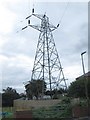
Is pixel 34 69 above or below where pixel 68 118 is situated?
above

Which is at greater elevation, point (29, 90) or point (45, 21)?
point (45, 21)

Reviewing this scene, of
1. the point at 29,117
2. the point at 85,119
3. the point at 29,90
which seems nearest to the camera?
the point at 85,119

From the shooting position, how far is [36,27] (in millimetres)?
62750

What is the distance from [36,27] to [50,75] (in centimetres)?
1048

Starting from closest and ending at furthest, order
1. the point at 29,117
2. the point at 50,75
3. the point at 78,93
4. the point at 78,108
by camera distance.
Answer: the point at 29,117
the point at 78,108
the point at 78,93
the point at 50,75

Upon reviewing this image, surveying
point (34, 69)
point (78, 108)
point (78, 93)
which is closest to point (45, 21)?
point (34, 69)

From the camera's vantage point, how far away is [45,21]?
64.8m

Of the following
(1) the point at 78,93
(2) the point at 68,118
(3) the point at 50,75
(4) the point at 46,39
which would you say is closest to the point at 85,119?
(2) the point at 68,118

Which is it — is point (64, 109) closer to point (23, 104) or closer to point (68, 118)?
point (68, 118)

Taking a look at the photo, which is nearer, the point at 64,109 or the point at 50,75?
the point at 64,109

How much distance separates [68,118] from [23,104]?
23866mm

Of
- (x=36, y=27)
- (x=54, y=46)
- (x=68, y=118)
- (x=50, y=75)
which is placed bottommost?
(x=68, y=118)

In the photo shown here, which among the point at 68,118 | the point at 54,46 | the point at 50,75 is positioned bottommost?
the point at 68,118

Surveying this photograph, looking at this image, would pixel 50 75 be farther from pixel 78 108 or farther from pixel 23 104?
pixel 78 108
